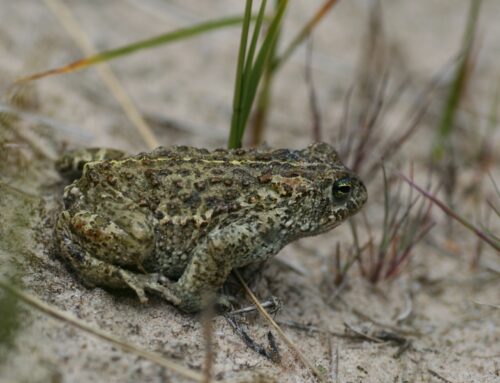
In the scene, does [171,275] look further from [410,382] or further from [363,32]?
[363,32]

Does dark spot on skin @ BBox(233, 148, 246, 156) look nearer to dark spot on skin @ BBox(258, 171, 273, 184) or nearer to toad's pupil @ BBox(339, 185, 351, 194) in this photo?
dark spot on skin @ BBox(258, 171, 273, 184)

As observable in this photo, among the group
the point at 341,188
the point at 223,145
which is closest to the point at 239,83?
the point at 341,188

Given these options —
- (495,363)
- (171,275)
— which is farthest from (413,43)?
(171,275)

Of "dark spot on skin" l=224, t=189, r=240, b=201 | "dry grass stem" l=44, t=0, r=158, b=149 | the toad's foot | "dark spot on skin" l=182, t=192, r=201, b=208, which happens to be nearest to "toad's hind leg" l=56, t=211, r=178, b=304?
the toad's foot

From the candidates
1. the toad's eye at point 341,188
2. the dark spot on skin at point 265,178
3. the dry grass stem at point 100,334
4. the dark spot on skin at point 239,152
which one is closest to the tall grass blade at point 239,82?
the dark spot on skin at point 239,152

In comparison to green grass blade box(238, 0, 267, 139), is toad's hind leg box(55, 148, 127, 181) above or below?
below

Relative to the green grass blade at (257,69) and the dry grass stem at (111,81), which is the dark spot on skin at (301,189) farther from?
the dry grass stem at (111,81)
